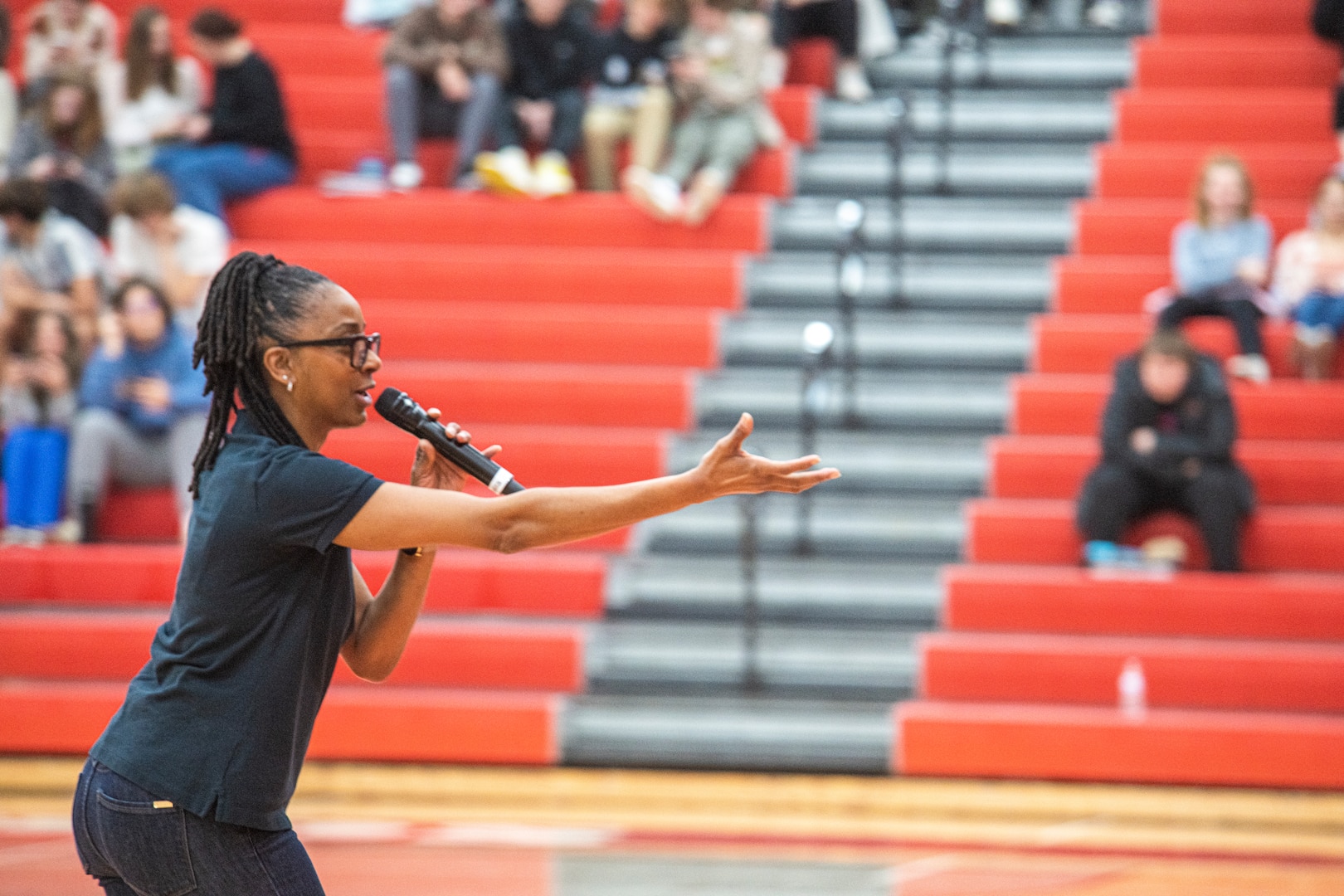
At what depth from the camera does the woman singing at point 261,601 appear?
2.24m

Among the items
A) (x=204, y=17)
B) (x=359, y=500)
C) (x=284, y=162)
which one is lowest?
(x=359, y=500)

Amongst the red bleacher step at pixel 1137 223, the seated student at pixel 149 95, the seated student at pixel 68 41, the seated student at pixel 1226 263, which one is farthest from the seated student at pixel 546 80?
the seated student at pixel 1226 263

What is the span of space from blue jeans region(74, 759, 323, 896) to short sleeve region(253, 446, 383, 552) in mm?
393

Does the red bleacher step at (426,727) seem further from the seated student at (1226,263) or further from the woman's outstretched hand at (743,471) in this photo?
the woman's outstretched hand at (743,471)

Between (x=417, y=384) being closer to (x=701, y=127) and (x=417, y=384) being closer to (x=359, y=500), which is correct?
(x=701, y=127)

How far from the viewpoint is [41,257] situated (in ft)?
24.5

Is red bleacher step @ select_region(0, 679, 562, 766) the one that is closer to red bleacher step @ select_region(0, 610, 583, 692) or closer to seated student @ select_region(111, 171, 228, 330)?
red bleacher step @ select_region(0, 610, 583, 692)

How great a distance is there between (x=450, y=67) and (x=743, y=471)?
6.41m

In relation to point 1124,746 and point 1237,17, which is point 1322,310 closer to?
point 1124,746

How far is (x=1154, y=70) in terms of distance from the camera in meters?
8.64

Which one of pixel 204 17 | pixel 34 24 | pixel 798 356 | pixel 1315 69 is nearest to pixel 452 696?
pixel 798 356

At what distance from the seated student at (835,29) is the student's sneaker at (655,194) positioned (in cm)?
133

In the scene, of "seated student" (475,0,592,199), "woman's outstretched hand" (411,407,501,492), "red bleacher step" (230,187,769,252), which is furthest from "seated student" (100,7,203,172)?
"woman's outstretched hand" (411,407,501,492)

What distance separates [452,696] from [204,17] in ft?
12.6
